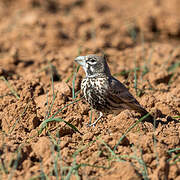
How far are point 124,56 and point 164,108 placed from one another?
122 inches

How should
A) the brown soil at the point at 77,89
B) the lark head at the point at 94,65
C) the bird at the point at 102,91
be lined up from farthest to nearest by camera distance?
the lark head at the point at 94,65
the bird at the point at 102,91
the brown soil at the point at 77,89

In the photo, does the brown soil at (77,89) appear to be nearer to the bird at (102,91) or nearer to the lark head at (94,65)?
the bird at (102,91)

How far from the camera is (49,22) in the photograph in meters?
9.77

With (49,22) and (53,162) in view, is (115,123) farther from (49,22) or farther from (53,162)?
(49,22)

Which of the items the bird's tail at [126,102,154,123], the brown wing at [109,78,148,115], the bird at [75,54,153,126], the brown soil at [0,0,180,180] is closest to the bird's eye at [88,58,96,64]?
the bird at [75,54,153,126]

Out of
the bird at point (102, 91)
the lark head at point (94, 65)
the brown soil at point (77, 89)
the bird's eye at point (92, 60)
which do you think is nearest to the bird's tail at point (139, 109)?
the bird at point (102, 91)

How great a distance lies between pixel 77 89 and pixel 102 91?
2.72ft

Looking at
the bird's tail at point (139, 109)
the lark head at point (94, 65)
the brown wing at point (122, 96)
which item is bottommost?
the bird's tail at point (139, 109)

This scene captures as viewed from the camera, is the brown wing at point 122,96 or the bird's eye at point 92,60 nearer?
the brown wing at point 122,96

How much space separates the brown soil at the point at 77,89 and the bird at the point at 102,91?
0.77 feet

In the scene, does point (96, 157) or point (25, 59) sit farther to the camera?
point (25, 59)

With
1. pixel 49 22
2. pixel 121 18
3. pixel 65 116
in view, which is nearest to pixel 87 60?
pixel 65 116

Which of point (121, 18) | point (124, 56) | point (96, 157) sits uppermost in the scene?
point (121, 18)

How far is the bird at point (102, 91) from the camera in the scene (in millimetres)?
5227
